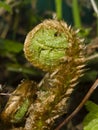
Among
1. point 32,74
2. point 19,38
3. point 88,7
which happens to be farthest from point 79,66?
point 88,7

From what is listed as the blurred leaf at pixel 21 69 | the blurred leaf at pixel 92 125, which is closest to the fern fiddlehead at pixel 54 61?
the blurred leaf at pixel 92 125

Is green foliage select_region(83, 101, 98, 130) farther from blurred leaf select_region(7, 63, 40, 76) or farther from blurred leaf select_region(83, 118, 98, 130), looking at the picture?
blurred leaf select_region(7, 63, 40, 76)

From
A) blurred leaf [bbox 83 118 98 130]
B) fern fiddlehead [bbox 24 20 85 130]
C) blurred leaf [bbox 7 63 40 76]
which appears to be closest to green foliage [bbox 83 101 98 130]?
blurred leaf [bbox 83 118 98 130]

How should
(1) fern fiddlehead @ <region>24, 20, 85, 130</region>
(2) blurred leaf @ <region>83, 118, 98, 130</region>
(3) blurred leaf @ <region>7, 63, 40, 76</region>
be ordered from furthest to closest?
(3) blurred leaf @ <region>7, 63, 40, 76</region>
(2) blurred leaf @ <region>83, 118, 98, 130</region>
(1) fern fiddlehead @ <region>24, 20, 85, 130</region>

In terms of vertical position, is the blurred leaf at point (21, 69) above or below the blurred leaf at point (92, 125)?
above

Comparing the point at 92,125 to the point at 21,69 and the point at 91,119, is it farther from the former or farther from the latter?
the point at 21,69

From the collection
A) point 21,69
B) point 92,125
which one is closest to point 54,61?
point 92,125

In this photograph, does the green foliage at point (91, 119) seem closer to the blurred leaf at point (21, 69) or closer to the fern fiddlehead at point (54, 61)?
the fern fiddlehead at point (54, 61)

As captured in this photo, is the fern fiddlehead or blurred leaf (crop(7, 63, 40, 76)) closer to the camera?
the fern fiddlehead

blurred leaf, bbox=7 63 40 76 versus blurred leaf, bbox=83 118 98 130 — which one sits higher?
blurred leaf, bbox=7 63 40 76
